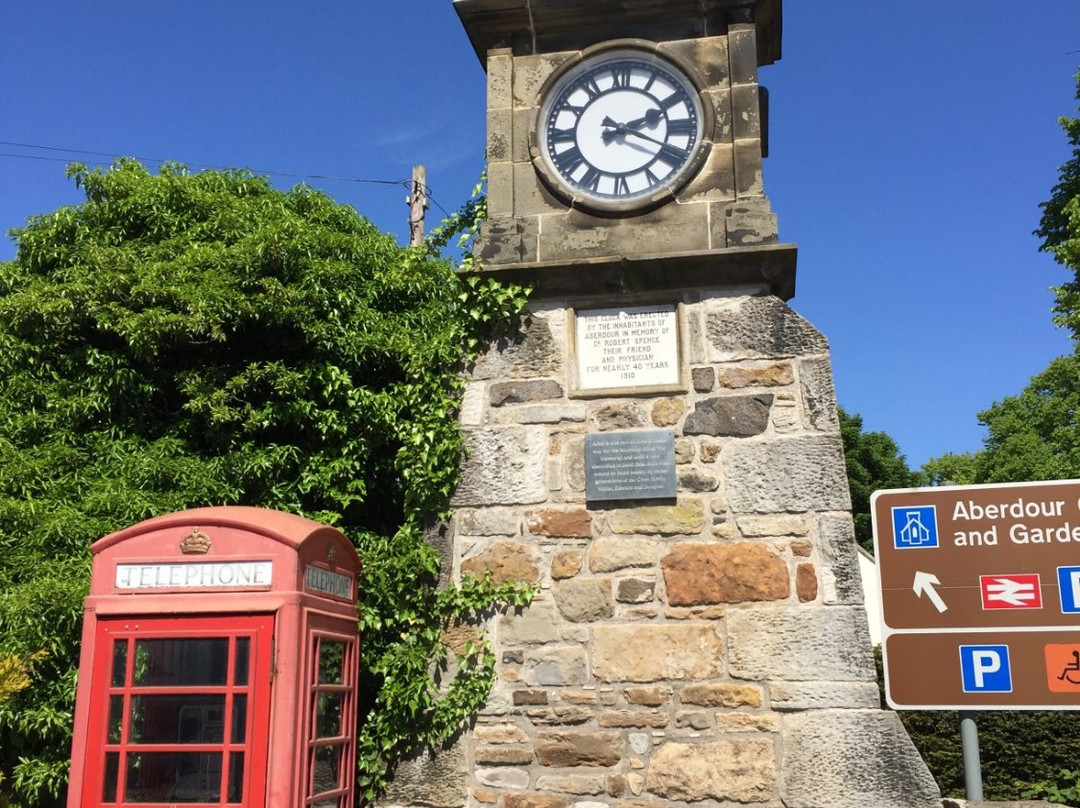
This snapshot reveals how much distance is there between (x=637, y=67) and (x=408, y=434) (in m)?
2.69

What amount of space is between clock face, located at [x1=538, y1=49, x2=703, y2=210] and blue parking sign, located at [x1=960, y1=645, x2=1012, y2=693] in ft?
10.0

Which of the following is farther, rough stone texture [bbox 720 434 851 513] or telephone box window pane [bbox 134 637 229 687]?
rough stone texture [bbox 720 434 851 513]

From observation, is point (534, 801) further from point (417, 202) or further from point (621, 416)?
point (417, 202)

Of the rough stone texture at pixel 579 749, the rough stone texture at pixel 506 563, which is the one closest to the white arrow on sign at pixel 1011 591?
the rough stone texture at pixel 579 749

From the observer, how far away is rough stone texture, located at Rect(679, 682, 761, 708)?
5441 millimetres

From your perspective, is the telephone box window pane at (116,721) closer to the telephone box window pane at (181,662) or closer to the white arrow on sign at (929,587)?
the telephone box window pane at (181,662)

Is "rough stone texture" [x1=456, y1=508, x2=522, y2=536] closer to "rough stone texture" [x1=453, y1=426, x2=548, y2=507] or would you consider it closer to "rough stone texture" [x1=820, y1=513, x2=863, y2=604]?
"rough stone texture" [x1=453, y1=426, x2=548, y2=507]

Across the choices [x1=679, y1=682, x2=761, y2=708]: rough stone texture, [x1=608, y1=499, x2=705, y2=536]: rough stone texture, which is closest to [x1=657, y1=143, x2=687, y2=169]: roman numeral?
[x1=608, y1=499, x2=705, y2=536]: rough stone texture

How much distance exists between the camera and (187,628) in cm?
467

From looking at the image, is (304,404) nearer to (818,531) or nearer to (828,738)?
(818,531)

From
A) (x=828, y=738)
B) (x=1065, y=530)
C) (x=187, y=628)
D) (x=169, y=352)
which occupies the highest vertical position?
(x=169, y=352)

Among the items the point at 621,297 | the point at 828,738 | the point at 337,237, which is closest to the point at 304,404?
the point at 337,237

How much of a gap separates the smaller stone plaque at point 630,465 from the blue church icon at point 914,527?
120cm

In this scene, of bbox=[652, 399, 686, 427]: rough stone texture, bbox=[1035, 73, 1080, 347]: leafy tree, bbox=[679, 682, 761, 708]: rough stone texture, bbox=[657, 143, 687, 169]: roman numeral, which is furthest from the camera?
bbox=[1035, 73, 1080, 347]: leafy tree
